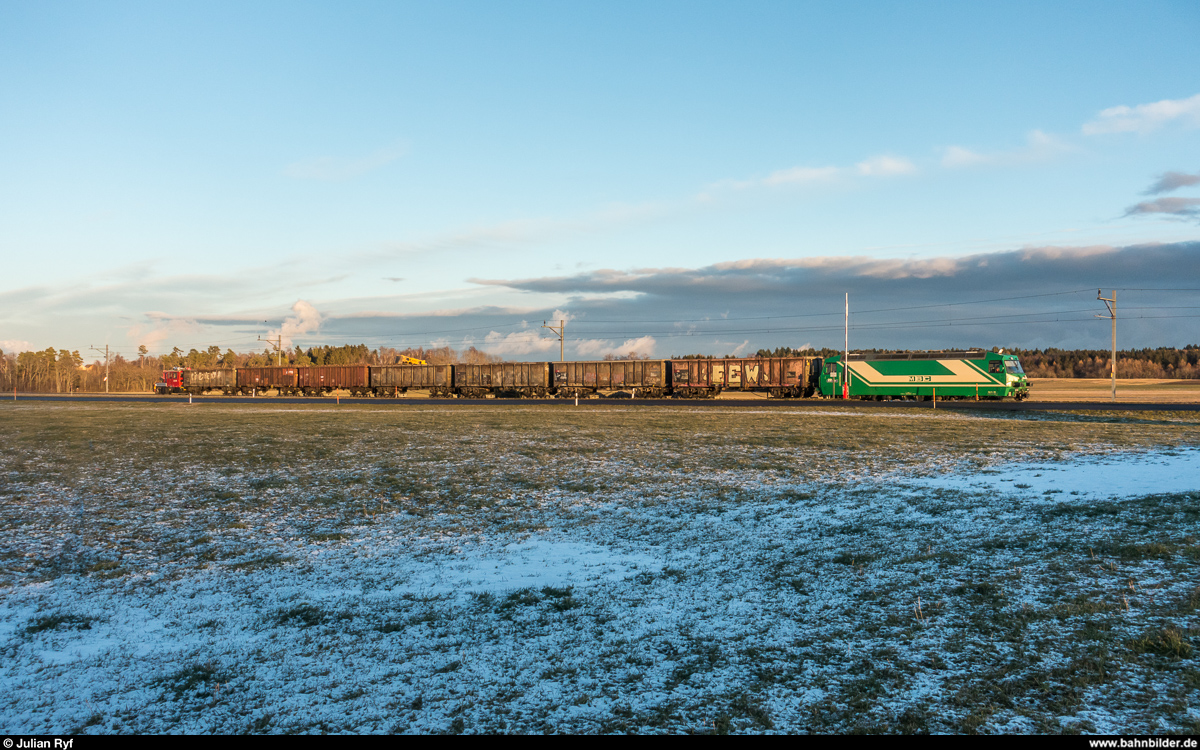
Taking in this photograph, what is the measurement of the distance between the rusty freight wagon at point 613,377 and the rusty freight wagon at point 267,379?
33.5m

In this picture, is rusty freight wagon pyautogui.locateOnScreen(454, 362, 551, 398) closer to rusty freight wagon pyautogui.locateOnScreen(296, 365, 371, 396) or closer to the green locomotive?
rusty freight wagon pyautogui.locateOnScreen(296, 365, 371, 396)

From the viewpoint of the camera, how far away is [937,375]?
156 ft

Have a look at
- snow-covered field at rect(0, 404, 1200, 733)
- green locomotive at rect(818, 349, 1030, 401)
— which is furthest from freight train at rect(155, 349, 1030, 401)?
snow-covered field at rect(0, 404, 1200, 733)

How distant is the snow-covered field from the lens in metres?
5.35

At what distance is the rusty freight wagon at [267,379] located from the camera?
75625mm

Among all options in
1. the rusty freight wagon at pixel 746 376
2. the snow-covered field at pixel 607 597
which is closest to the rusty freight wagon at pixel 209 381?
the rusty freight wagon at pixel 746 376

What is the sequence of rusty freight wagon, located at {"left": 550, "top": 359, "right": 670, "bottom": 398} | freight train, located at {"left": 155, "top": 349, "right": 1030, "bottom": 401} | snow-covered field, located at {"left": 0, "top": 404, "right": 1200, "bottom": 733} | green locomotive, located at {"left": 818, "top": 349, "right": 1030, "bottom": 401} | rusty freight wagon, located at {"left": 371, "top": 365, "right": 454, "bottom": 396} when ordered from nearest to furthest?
1. snow-covered field, located at {"left": 0, "top": 404, "right": 1200, "bottom": 733}
2. green locomotive, located at {"left": 818, "top": 349, "right": 1030, "bottom": 401}
3. freight train, located at {"left": 155, "top": 349, "right": 1030, "bottom": 401}
4. rusty freight wagon, located at {"left": 550, "top": 359, "right": 670, "bottom": 398}
5. rusty freight wagon, located at {"left": 371, "top": 365, "right": 454, "bottom": 396}

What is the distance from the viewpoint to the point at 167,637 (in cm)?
713

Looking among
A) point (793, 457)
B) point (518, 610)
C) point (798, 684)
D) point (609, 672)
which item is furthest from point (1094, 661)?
point (793, 457)

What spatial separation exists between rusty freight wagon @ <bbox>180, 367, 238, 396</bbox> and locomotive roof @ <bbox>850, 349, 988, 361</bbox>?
72617mm

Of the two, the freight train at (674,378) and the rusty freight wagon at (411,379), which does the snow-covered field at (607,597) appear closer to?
the freight train at (674,378)

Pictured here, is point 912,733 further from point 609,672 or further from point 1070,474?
point 1070,474

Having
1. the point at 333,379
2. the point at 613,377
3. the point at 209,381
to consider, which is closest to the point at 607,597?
the point at 613,377

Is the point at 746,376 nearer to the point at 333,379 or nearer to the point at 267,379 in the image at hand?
the point at 333,379
